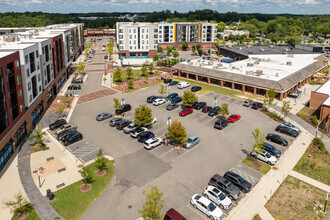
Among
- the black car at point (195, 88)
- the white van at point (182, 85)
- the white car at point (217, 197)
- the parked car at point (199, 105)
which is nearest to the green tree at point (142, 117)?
the parked car at point (199, 105)

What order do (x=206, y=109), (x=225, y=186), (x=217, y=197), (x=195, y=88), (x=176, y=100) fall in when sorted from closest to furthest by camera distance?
(x=217, y=197) < (x=225, y=186) < (x=206, y=109) < (x=176, y=100) < (x=195, y=88)

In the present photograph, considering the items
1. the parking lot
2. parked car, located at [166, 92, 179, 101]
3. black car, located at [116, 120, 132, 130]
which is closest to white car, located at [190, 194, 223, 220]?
the parking lot

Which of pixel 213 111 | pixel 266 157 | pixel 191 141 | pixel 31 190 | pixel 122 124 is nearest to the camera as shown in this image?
pixel 31 190

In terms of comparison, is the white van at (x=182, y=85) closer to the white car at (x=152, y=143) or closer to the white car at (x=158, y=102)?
the white car at (x=158, y=102)

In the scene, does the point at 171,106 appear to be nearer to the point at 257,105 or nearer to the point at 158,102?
the point at 158,102

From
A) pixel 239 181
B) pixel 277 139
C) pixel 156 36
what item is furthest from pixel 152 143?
pixel 156 36

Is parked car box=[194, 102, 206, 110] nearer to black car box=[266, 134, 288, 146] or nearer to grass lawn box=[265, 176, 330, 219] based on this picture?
black car box=[266, 134, 288, 146]

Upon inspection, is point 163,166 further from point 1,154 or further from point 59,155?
point 1,154

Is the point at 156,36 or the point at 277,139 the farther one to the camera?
the point at 156,36
